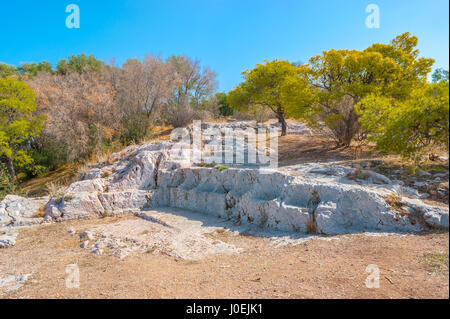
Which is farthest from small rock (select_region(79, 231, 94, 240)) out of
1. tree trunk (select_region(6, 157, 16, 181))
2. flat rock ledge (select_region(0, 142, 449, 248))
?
tree trunk (select_region(6, 157, 16, 181))

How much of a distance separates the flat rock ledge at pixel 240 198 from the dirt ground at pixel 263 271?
18.2 inches

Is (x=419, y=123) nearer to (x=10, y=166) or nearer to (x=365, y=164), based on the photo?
(x=365, y=164)

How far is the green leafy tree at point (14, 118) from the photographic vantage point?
1186 cm

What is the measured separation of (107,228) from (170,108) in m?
14.0

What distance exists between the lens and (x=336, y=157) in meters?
8.33

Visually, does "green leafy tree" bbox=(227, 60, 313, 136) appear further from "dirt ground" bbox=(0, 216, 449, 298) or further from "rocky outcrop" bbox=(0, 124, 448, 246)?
"dirt ground" bbox=(0, 216, 449, 298)

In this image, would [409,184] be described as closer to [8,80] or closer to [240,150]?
[240,150]

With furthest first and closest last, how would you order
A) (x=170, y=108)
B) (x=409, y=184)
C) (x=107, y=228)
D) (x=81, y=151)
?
1. (x=170, y=108)
2. (x=81, y=151)
3. (x=107, y=228)
4. (x=409, y=184)

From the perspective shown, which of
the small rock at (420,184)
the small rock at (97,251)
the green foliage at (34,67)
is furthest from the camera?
the green foliage at (34,67)

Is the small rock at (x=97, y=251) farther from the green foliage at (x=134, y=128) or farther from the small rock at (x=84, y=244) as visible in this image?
the green foliage at (x=134, y=128)

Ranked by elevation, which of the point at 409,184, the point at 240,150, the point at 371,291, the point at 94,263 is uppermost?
the point at 240,150

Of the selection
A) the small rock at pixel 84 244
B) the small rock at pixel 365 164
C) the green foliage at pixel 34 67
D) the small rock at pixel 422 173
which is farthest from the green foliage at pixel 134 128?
the green foliage at pixel 34 67

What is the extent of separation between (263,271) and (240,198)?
2.60m
